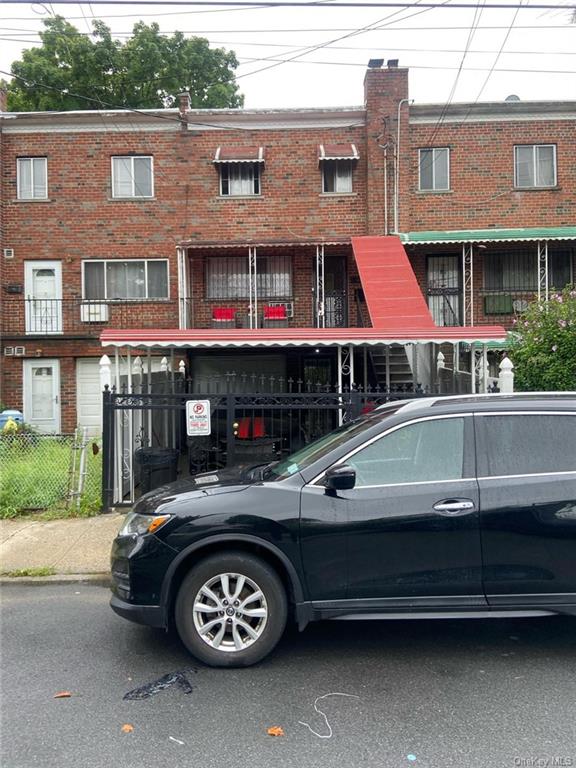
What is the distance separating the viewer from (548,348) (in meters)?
8.42

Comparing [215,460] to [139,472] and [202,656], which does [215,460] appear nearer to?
[139,472]

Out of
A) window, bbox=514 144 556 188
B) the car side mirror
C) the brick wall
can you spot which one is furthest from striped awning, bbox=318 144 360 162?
the car side mirror

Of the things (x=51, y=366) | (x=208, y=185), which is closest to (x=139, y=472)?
(x=51, y=366)

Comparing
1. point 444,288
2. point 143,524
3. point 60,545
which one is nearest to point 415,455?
point 143,524

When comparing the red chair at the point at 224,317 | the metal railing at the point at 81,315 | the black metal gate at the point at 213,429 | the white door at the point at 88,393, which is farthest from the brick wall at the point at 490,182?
the white door at the point at 88,393

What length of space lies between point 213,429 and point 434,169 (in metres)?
9.58

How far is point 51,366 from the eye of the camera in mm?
15500

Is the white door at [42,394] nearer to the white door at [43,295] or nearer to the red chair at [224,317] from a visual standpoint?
the white door at [43,295]

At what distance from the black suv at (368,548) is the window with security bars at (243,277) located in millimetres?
11944

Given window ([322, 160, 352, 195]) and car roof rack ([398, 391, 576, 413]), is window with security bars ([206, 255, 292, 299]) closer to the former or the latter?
window ([322, 160, 352, 195])

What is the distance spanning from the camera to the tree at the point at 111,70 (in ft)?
73.8

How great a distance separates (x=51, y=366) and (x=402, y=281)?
9.01 m

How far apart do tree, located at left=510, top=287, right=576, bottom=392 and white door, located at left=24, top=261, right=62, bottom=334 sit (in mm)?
11311

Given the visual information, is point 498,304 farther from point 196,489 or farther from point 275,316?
point 196,489
